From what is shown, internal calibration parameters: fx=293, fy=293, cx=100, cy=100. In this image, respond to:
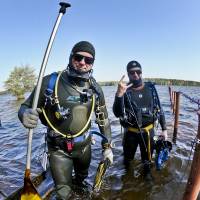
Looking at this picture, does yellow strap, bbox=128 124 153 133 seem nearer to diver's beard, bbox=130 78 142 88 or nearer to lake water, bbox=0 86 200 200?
diver's beard, bbox=130 78 142 88

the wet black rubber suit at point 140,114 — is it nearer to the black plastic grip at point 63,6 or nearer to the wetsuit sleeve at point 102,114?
the wetsuit sleeve at point 102,114

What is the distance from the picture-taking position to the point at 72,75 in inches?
186

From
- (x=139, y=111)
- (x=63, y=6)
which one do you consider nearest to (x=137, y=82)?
(x=139, y=111)

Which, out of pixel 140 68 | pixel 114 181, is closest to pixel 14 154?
pixel 114 181

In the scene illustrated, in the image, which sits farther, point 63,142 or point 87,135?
point 87,135

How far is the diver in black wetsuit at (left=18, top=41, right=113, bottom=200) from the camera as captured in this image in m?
4.57

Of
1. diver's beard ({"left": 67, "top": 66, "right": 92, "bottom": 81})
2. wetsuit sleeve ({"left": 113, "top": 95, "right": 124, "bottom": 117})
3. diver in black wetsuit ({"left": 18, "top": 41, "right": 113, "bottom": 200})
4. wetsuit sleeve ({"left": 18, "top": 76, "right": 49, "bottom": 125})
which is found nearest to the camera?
wetsuit sleeve ({"left": 18, "top": 76, "right": 49, "bottom": 125})

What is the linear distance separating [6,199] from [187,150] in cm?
661

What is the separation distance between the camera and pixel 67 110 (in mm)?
4598

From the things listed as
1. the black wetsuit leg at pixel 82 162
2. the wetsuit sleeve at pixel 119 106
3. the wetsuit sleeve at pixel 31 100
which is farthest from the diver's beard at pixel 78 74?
the wetsuit sleeve at pixel 119 106

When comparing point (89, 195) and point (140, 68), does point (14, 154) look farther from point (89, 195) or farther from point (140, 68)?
point (140, 68)

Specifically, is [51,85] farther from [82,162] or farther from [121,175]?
[121,175]

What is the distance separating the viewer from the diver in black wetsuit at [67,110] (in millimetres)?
4570

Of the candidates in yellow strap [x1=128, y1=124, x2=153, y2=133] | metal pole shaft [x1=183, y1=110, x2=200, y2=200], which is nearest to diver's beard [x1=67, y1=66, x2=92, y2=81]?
yellow strap [x1=128, y1=124, x2=153, y2=133]
